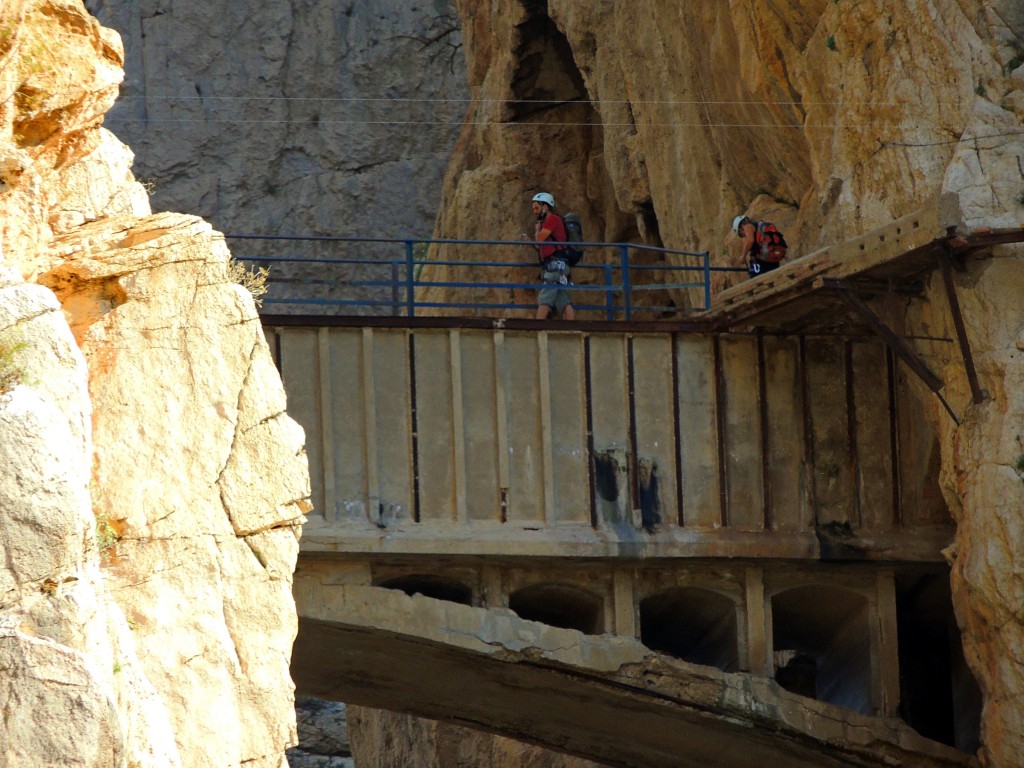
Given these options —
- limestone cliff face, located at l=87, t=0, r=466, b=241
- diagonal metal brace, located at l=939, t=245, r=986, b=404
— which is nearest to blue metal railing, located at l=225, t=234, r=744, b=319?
limestone cliff face, located at l=87, t=0, r=466, b=241

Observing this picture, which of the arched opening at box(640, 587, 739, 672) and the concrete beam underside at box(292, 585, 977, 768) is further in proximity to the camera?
the arched opening at box(640, 587, 739, 672)

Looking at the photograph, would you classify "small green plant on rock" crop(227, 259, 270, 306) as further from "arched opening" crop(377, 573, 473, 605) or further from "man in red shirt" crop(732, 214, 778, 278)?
"man in red shirt" crop(732, 214, 778, 278)

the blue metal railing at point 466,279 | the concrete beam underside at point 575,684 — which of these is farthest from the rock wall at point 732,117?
the concrete beam underside at point 575,684

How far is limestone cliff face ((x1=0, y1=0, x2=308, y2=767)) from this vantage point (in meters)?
11.2

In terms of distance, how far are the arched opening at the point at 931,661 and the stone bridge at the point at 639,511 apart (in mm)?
61

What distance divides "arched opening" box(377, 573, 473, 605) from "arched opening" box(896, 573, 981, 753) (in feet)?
18.2

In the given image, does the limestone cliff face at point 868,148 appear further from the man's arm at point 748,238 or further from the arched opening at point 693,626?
the arched opening at point 693,626

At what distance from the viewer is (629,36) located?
89.7ft

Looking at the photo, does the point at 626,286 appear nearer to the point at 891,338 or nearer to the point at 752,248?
the point at 752,248

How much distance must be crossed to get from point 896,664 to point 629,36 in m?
10.8

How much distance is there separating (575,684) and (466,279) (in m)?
12.2

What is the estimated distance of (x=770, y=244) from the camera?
72.8 feet

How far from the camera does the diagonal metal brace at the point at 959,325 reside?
18484 millimetres

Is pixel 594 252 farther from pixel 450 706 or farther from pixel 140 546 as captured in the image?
pixel 140 546
